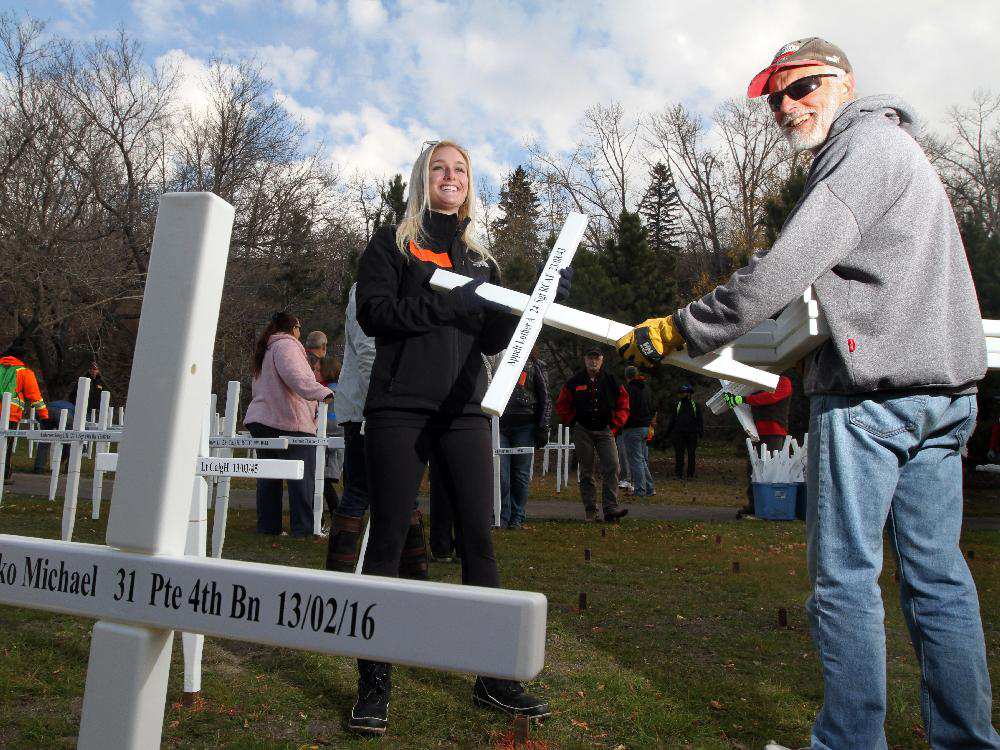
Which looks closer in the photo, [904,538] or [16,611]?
[904,538]

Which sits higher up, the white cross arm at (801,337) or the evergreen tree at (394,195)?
the evergreen tree at (394,195)

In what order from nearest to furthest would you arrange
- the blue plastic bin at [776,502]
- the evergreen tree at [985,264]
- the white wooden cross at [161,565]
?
the white wooden cross at [161,565] < the blue plastic bin at [776,502] < the evergreen tree at [985,264]

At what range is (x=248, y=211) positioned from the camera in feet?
106

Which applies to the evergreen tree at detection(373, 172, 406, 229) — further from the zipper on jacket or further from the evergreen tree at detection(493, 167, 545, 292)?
the zipper on jacket

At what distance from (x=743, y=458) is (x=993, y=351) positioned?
23.8m

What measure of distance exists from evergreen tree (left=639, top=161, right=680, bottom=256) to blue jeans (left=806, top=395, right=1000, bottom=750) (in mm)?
45129

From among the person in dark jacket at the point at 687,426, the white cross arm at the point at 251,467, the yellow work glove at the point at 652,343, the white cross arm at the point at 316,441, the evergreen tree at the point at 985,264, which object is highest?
the evergreen tree at the point at 985,264

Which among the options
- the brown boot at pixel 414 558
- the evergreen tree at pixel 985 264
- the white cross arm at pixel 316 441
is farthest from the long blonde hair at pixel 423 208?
the evergreen tree at pixel 985 264

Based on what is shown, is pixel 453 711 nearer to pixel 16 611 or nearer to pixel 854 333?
pixel 854 333

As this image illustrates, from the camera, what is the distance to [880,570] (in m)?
2.40

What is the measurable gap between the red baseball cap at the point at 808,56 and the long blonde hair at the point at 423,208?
1273 millimetres

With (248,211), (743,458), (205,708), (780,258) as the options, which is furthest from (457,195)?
(248,211)

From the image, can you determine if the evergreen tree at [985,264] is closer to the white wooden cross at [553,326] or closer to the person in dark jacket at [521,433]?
the person in dark jacket at [521,433]

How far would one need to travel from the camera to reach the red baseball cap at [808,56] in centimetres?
267
